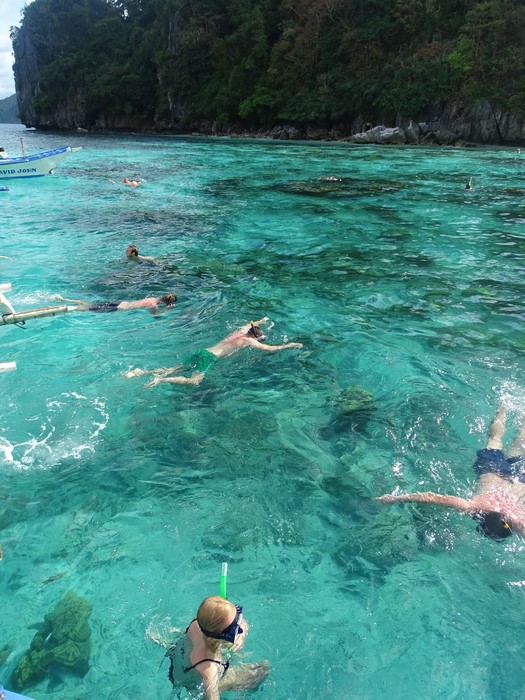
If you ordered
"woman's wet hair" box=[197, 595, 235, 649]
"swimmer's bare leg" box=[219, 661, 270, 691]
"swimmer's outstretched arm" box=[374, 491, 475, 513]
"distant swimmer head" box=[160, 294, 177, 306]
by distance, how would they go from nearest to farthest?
"woman's wet hair" box=[197, 595, 235, 649] < "swimmer's bare leg" box=[219, 661, 270, 691] < "swimmer's outstretched arm" box=[374, 491, 475, 513] < "distant swimmer head" box=[160, 294, 177, 306]

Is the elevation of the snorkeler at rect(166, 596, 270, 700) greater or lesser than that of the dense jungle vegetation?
lesser

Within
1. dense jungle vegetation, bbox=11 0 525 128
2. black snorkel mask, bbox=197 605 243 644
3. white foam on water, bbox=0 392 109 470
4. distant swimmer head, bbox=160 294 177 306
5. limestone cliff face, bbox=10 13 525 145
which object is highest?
dense jungle vegetation, bbox=11 0 525 128

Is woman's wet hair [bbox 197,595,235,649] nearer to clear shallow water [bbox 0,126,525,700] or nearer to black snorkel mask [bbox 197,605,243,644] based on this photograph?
black snorkel mask [bbox 197,605,243,644]

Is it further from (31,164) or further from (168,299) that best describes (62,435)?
(31,164)

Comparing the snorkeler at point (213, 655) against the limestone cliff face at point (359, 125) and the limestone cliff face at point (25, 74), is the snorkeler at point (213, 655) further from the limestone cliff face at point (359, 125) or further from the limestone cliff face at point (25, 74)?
the limestone cliff face at point (25, 74)

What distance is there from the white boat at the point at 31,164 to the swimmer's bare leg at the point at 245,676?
2543cm

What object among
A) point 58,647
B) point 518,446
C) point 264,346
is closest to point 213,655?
point 58,647

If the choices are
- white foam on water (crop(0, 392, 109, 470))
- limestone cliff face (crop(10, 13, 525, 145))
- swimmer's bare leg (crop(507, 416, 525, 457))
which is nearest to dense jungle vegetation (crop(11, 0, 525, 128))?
limestone cliff face (crop(10, 13, 525, 145))

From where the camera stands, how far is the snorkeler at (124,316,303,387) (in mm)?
6747

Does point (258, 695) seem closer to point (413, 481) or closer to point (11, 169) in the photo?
point (413, 481)

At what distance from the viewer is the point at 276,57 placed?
59.3 m

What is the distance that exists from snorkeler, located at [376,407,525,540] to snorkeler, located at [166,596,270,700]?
210 cm

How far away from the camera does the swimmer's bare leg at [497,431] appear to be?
5286mm

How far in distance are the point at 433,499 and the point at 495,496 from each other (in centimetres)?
63
